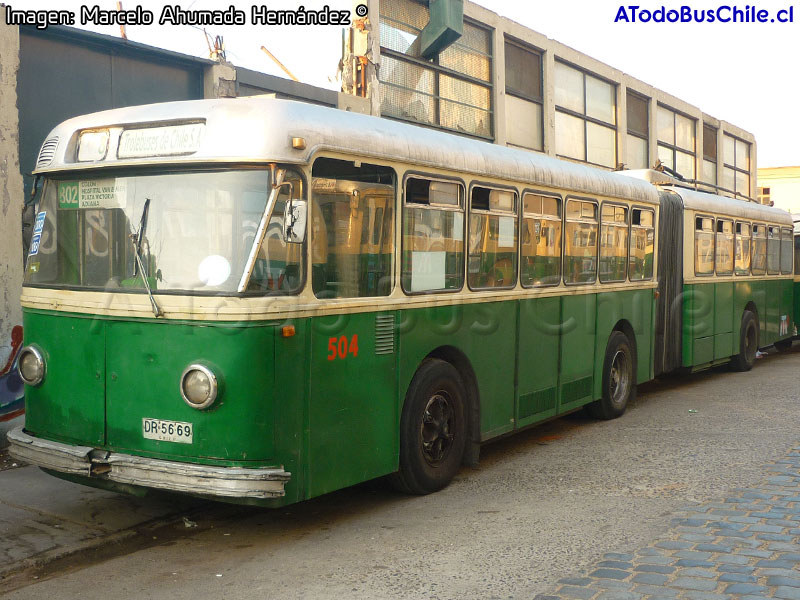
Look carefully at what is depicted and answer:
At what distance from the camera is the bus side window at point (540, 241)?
8.23m

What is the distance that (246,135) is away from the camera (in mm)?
5375

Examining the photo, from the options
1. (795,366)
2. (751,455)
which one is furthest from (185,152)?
(795,366)

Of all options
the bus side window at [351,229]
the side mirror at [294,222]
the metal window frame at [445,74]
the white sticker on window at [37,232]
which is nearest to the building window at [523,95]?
the metal window frame at [445,74]

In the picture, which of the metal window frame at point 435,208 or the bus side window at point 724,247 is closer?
the metal window frame at point 435,208

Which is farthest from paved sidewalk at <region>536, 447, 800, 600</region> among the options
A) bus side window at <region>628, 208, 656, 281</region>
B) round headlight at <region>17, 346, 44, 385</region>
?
bus side window at <region>628, 208, 656, 281</region>

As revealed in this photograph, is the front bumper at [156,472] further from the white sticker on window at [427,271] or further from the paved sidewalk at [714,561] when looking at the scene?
the white sticker on window at [427,271]

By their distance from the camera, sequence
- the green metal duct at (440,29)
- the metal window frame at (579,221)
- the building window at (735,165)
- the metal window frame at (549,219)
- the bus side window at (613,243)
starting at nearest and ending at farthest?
1. the metal window frame at (549,219)
2. the metal window frame at (579,221)
3. the bus side window at (613,243)
4. the green metal duct at (440,29)
5. the building window at (735,165)

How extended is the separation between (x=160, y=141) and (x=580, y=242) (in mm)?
5022

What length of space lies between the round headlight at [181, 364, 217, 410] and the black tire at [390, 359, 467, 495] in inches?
68.6

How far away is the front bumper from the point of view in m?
5.18

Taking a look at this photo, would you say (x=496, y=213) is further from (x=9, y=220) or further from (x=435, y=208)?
(x=9, y=220)

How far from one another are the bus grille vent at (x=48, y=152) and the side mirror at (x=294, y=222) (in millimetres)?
1914

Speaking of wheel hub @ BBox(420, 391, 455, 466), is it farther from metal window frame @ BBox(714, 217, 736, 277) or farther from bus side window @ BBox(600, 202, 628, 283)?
metal window frame @ BBox(714, 217, 736, 277)

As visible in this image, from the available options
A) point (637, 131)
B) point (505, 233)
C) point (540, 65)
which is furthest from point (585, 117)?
point (505, 233)
